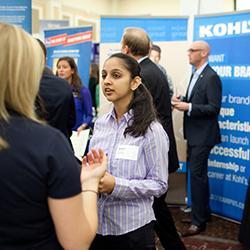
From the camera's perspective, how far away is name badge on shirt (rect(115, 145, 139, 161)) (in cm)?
161

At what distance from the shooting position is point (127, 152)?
1618 mm

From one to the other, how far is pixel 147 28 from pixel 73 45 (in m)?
1.37

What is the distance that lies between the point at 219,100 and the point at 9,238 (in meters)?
2.72

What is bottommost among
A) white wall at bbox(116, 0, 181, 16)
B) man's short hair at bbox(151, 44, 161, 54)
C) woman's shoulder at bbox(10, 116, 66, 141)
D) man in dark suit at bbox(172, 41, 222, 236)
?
man in dark suit at bbox(172, 41, 222, 236)

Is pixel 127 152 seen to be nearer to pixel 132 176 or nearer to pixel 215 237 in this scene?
pixel 132 176

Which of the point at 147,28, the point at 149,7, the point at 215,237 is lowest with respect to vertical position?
the point at 215,237

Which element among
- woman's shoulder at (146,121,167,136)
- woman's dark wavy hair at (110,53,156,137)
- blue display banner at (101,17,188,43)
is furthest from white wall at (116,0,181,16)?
woman's shoulder at (146,121,167,136)

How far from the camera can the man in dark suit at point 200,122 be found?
3430 mm

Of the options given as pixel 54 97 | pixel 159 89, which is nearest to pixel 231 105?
pixel 159 89

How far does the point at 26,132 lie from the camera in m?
0.93

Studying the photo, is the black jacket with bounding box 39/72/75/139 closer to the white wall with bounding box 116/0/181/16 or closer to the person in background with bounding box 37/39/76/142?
the person in background with bounding box 37/39/76/142

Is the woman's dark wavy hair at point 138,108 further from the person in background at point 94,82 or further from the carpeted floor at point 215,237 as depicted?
the person in background at point 94,82

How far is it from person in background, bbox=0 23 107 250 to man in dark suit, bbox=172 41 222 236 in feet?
8.44

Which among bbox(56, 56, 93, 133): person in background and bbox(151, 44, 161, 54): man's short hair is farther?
bbox(56, 56, 93, 133): person in background
